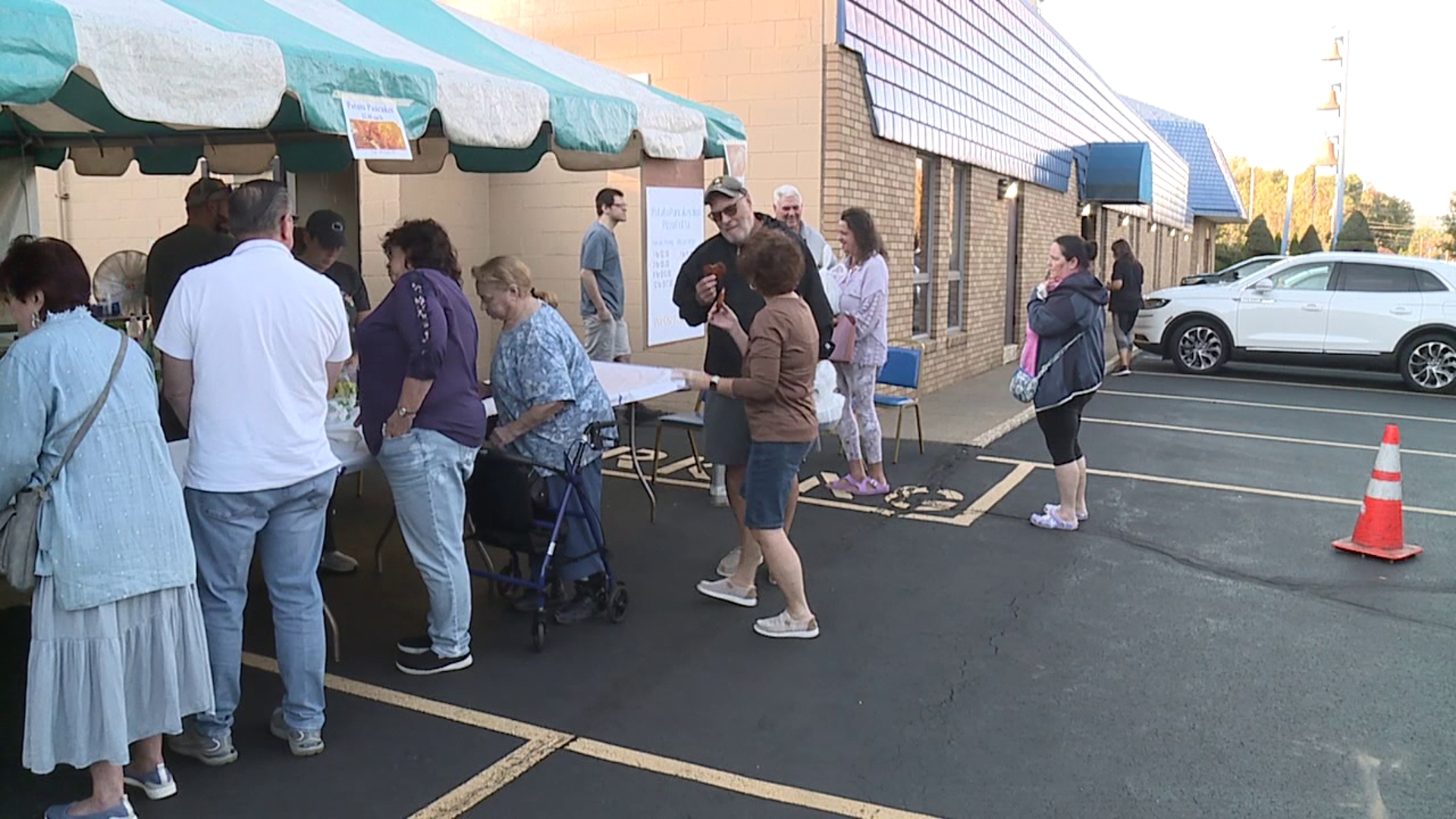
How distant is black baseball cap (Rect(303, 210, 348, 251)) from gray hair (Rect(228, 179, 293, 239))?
1500mm

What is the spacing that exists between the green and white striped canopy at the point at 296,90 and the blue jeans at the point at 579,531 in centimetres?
152

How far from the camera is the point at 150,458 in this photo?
10.6 ft

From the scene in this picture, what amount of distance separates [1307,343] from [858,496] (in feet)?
33.5

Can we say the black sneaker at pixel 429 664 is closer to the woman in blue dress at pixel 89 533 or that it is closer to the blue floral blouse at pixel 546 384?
the blue floral blouse at pixel 546 384

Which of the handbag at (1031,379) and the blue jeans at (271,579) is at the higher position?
the handbag at (1031,379)

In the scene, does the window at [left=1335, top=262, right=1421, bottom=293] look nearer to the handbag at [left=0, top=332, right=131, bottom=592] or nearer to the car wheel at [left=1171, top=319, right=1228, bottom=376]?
the car wheel at [left=1171, top=319, right=1228, bottom=376]

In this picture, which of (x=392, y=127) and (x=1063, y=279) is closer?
(x=392, y=127)

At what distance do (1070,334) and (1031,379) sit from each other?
0.36m

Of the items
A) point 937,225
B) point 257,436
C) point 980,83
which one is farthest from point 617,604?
point 980,83

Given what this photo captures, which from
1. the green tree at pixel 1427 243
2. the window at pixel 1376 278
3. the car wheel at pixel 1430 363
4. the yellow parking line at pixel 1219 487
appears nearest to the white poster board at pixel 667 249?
the yellow parking line at pixel 1219 487

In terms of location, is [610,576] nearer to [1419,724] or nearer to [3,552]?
[3,552]

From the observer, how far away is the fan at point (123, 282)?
6.27m

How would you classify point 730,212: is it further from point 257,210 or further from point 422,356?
point 257,210

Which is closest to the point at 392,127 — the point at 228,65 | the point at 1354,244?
the point at 228,65
